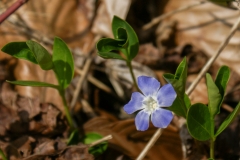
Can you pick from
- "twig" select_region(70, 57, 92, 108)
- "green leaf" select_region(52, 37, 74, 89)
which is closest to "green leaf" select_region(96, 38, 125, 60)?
"green leaf" select_region(52, 37, 74, 89)

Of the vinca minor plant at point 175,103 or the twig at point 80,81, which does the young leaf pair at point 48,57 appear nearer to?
the vinca minor plant at point 175,103

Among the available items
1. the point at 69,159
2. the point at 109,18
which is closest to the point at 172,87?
the point at 69,159

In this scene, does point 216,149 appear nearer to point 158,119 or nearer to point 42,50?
point 158,119

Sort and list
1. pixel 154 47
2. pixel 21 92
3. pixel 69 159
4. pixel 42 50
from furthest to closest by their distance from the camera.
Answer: pixel 154 47 → pixel 21 92 → pixel 69 159 → pixel 42 50

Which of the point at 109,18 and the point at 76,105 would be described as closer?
the point at 76,105

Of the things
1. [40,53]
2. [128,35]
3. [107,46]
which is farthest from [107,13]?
[40,53]

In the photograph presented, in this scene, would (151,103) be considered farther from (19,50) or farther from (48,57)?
(19,50)

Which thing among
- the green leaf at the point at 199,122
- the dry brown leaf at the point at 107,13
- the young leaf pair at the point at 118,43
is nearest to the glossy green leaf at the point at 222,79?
the green leaf at the point at 199,122

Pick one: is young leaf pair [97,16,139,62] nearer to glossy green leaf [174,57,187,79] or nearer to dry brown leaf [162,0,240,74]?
glossy green leaf [174,57,187,79]
